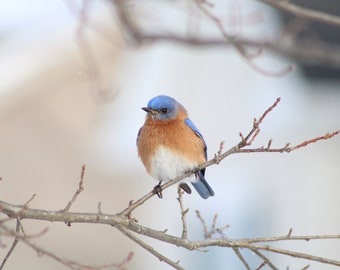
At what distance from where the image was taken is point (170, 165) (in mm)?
4824

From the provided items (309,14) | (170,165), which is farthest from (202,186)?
(309,14)

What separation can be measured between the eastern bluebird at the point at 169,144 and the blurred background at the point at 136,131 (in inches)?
187

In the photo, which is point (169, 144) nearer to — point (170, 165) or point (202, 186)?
point (170, 165)

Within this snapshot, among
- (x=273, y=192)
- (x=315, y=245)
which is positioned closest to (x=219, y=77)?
(x=273, y=192)

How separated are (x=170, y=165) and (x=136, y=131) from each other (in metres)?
5.15

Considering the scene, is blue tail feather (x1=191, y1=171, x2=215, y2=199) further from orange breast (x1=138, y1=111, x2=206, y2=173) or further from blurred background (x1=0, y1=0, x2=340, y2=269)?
blurred background (x1=0, y1=0, x2=340, y2=269)

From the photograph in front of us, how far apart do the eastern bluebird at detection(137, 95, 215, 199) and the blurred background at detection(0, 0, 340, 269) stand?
4.75 meters

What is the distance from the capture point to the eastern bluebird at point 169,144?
484 centimetres

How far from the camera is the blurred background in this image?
389 inches

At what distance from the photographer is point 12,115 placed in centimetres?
1015

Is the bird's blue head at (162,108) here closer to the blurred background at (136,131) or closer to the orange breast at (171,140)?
the orange breast at (171,140)

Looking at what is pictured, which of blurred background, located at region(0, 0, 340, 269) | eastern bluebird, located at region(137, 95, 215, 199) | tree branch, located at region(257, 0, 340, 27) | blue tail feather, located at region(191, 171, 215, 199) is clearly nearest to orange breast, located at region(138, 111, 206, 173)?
eastern bluebird, located at region(137, 95, 215, 199)

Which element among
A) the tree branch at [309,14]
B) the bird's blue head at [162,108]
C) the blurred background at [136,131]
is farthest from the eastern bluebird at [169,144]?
the blurred background at [136,131]

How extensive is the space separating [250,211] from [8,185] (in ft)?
9.89
